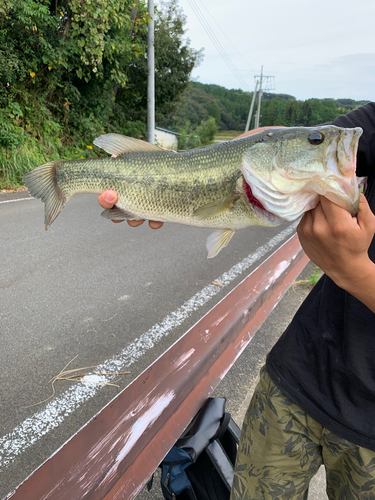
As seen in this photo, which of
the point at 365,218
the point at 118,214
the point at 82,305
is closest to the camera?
the point at 365,218

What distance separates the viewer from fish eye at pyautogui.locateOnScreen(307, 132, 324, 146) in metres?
1.17

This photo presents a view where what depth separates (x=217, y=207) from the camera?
1.43m

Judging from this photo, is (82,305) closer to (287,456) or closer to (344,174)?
(287,456)

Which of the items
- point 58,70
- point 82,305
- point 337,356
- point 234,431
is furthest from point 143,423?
point 58,70

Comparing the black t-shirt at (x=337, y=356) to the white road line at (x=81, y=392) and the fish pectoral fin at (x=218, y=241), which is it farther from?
the white road line at (x=81, y=392)

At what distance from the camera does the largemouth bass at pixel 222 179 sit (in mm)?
1118

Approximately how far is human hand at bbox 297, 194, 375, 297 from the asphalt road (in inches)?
77.6

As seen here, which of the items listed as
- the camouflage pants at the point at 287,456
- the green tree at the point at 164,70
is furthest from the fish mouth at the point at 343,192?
the green tree at the point at 164,70

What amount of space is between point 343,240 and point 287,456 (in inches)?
38.4

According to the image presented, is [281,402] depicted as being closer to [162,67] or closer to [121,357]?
[121,357]

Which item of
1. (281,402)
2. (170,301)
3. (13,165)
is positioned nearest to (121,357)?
(170,301)

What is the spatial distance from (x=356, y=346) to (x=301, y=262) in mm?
2652

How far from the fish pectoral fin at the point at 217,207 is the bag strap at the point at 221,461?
4.30 ft

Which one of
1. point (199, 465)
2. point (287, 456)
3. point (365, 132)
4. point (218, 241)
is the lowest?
point (199, 465)
